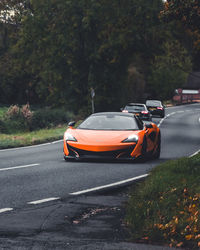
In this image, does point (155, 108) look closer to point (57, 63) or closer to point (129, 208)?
point (57, 63)

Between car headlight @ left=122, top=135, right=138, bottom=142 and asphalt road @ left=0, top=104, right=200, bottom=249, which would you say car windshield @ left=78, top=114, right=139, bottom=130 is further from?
asphalt road @ left=0, top=104, right=200, bottom=249

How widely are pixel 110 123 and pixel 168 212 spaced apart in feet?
22.9

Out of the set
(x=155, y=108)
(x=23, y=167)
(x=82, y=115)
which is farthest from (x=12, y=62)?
(x=23, y=167)

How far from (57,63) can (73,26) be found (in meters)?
3.41

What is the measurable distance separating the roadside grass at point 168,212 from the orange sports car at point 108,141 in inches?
112

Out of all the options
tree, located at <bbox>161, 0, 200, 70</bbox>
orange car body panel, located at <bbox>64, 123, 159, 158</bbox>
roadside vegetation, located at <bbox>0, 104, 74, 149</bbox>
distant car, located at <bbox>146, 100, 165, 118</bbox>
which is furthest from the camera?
distant car, located at <bbox>146, 100, 165, 118</bbox>

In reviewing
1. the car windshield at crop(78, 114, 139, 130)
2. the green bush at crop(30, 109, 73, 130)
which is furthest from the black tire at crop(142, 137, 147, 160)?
the green bush at crop(30, 109, 73, 130)

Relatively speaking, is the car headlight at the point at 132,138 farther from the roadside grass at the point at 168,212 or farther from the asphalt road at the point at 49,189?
the roadside grass at the point at 168,212

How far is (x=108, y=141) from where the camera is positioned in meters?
11.8

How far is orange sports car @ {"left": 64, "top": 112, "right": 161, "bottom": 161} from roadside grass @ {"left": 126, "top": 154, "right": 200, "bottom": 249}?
9.31ft

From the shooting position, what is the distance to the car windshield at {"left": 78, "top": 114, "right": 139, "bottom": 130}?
42.2 ft

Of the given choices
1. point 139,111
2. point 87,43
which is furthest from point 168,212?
Answer: point 87,43

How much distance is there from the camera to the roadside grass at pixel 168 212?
17.6 ft

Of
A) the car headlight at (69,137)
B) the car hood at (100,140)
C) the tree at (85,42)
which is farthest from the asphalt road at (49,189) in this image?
the tree at (85,42)
